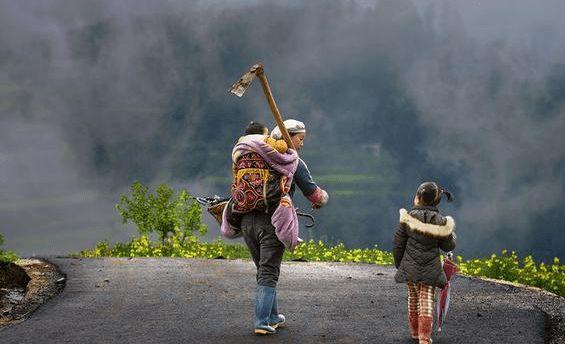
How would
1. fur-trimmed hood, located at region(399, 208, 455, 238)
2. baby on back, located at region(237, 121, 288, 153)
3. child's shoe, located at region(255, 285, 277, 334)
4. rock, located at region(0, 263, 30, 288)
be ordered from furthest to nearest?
rock, located at region(0, 263, 30, 288) → child's shoe, located at region(255, 285, 277, 334) → baby on back, located at region(237, 121, 288, 153) → fur-trimmed hood, located at region(399, 208, 455, 238)

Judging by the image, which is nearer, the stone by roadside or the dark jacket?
the dark jacket

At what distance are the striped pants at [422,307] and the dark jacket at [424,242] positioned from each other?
0.43 feet

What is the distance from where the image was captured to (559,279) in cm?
1399

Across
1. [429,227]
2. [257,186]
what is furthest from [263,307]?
[429,227]

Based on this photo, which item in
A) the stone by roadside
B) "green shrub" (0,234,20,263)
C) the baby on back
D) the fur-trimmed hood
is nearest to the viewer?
the fur-trimmed hood

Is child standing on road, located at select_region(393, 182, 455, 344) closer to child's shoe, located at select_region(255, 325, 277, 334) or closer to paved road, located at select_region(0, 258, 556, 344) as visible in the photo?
paved road, located at select_region(0, 258, 556, 344)

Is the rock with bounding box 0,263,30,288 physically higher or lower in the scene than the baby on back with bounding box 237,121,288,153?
lower

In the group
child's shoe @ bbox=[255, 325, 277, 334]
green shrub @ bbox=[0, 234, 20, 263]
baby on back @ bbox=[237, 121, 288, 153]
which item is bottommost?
child's shoe @ bbox=[255, 325, 277, 334]

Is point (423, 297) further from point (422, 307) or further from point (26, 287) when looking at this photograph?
point (26, 287)

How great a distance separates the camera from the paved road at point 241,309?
26.6 feet

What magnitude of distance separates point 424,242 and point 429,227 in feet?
0.47

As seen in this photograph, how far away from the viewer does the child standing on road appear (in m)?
7.24

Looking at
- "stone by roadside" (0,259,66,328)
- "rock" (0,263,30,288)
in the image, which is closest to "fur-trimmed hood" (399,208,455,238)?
"stone by roadside" (0,259,66,328)

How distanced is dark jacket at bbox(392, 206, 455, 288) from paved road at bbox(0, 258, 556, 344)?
0.84 metres
